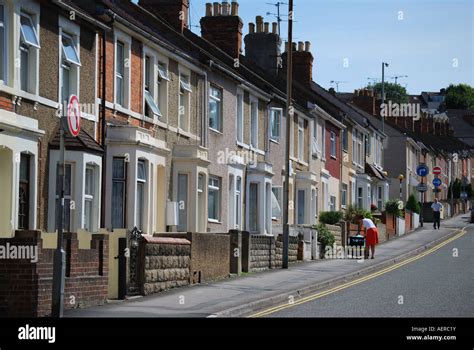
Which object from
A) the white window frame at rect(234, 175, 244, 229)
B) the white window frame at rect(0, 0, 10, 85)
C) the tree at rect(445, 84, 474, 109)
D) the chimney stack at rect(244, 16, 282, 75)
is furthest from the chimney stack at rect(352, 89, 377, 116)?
the tree at rect(445, 84, 474, 109)

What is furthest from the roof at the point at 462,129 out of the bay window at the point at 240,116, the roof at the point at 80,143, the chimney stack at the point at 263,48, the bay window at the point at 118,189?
the roof at the point at 80,143

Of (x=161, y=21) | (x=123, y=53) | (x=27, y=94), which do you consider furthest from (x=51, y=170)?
(x=161, y=21)

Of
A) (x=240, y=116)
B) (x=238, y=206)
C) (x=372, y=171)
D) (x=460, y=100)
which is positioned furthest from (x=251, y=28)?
(x=460, y=100)

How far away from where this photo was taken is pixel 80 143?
78.1 ft

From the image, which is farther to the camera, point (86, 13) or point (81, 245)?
point (86, 13)

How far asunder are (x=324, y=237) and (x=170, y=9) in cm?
1108

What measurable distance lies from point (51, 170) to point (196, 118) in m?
10.5

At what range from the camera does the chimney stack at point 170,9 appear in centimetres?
3637

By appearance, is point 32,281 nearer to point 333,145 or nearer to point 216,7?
point 216,7

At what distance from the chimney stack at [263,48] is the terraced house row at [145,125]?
0.15 feet

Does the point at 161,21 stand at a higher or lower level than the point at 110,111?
higher

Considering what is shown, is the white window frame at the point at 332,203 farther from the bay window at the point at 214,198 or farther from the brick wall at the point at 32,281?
the brick wall at the point at 32,281
